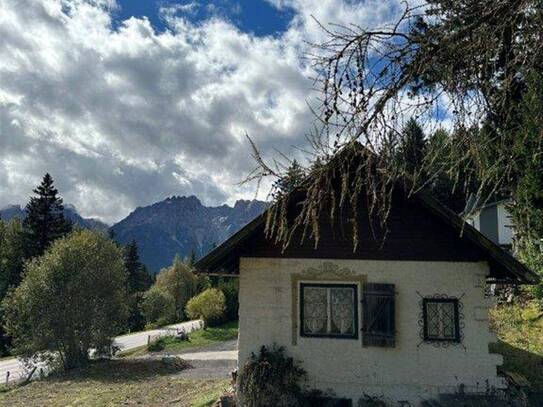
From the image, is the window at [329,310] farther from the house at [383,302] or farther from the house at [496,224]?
the house at [496,224]

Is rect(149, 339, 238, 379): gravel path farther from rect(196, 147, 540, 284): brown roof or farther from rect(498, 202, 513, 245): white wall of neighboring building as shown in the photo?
rect(498, 202, 513, 245): white wall of neighboring building

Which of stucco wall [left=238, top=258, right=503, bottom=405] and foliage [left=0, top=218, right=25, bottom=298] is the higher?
foliage [left=0, top=218, right=25, bottom=298]

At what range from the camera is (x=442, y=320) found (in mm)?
10156

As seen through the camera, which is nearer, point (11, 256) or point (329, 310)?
point (329, 310)

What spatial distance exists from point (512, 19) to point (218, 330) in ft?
136

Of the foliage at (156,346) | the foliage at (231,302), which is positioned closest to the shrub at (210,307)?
the foliage at (231,302)

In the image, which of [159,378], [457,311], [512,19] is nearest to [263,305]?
[457,311]

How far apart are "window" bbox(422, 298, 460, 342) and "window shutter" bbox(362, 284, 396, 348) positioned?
2.33 feet

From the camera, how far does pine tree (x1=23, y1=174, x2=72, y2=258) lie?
47469 mm

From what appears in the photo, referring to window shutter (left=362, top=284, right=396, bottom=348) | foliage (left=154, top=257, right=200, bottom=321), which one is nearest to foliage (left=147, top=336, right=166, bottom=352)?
window shutter (left=362, top=284, right=396, bottom=348)

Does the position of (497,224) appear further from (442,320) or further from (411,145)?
(411,145)

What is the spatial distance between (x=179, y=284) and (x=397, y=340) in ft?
179

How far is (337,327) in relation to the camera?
10.5 metres

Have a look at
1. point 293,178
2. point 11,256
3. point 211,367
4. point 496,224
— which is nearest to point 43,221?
point 11,256
